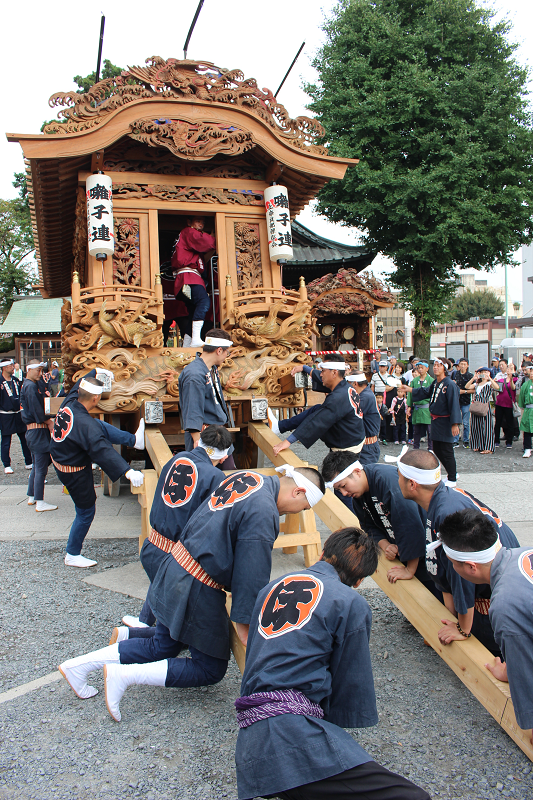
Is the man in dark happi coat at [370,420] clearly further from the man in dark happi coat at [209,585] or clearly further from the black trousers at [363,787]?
the black trousers at [363,787]

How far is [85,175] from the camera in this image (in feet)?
19.5

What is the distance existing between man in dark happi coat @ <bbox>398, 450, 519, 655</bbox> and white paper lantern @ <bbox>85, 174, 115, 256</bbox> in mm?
4192

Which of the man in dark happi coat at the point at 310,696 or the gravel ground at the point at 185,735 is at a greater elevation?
the man in dark happi coat at the point at 310,696

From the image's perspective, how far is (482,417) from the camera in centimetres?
1022

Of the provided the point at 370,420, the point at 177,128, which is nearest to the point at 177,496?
the point at 370,420

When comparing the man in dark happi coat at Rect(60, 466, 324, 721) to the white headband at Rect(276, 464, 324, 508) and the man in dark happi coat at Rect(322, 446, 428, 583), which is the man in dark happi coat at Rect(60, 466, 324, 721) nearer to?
the white headband at Rect(276, 464, 324, 508)

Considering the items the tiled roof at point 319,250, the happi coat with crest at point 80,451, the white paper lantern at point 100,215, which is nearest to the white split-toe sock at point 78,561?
the happi coat with crest at point 80,451

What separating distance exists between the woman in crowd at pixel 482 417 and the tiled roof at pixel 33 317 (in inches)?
661

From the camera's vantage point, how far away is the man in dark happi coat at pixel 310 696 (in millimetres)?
1690

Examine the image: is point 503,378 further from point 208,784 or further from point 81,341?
point 208,784

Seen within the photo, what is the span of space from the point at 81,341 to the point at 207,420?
138 centimetres

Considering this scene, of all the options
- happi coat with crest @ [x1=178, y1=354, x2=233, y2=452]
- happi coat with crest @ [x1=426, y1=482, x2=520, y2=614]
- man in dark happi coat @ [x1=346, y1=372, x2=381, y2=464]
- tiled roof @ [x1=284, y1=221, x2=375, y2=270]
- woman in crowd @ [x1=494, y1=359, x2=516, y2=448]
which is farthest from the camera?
tiled roof @ [x1=284, y1=221, x2=375, y2=270]

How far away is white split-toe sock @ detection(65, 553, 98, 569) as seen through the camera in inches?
183

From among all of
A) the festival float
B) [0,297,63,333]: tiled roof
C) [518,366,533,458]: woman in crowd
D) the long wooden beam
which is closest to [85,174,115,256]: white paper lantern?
the festival float
